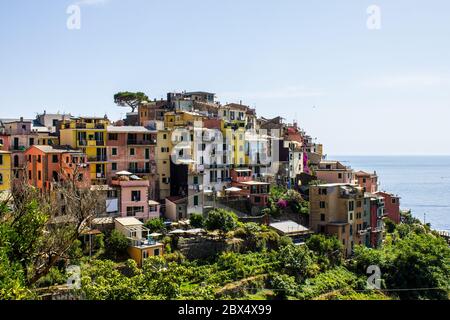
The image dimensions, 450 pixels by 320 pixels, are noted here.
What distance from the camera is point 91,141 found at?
3105 centimetres

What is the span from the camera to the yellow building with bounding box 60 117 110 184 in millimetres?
30734

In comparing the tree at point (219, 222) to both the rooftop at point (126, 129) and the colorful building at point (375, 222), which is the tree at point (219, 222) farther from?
the colorful building at point (375, 222)

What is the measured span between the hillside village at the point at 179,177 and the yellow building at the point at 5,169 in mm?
53

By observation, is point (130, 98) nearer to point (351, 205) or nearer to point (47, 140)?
point (47, 140)

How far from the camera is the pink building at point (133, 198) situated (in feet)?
94.7

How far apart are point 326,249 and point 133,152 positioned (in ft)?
43.6

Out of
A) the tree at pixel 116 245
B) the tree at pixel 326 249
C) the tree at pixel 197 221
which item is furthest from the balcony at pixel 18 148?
the tree at pixel 326 249

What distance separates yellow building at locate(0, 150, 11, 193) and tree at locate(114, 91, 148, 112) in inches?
897

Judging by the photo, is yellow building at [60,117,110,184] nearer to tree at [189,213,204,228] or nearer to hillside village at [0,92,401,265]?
hillside village at [0,92,401,265]

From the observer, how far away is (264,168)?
132 ft

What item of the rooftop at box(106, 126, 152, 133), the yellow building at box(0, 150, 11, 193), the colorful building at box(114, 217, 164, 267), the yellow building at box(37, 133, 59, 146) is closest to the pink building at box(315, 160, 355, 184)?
the rooftop at box(106, 126, 152, 133)

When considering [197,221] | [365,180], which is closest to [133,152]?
[197,221]
